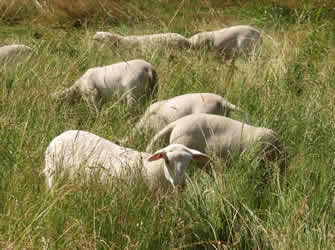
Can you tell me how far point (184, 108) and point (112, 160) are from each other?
1204 millimetres

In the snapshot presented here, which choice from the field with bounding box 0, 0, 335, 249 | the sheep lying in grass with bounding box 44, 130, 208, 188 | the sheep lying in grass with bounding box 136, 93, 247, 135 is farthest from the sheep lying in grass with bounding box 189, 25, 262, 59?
the sheep lying in grass with bounding box 44, 130, 208, 188

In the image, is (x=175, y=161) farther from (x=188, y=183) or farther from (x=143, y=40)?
(x=143, y=40)

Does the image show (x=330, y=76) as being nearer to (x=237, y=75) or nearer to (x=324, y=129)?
(x=237, y=75)

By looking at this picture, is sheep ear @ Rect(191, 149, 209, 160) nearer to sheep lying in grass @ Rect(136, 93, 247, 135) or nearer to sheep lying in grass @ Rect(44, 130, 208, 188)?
sheep lying in grass @ Rect(44, 130, 208, 188)

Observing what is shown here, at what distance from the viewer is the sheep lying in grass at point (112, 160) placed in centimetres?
335

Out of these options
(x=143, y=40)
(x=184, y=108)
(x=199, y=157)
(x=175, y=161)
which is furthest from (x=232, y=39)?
(x=175, y=161)

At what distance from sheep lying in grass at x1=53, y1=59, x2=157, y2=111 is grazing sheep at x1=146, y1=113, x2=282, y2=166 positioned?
1.29 meters

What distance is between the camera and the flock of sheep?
11.3 feet

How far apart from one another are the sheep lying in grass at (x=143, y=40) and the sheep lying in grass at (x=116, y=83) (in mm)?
1402

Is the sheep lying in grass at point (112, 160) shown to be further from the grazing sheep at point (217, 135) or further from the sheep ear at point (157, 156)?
the grazing sheep at point (217, 135)

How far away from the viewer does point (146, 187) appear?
345cm

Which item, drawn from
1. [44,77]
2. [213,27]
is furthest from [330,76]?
[213,27]

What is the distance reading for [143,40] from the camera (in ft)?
24.3

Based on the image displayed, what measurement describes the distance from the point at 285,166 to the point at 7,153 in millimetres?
1868
